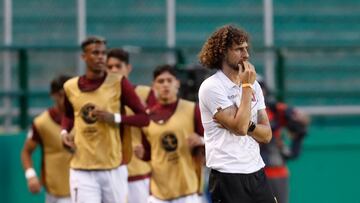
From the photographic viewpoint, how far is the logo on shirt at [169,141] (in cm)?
1315

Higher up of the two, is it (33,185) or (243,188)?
(243,188)

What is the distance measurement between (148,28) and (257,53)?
1.72m

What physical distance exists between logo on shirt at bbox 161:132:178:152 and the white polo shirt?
3489mm

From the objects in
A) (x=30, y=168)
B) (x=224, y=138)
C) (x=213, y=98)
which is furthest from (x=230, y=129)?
(x=30, y=168)

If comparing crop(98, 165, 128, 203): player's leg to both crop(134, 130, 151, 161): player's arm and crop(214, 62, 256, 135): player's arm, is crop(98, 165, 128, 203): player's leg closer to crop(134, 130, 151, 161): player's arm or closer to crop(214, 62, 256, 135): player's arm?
crop(134, 130, 151, 161): player's arm

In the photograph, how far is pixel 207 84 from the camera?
9.62 m

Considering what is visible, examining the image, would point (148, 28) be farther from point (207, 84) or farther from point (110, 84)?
point (207, 84)

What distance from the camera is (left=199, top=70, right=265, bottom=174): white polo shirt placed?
954 cm

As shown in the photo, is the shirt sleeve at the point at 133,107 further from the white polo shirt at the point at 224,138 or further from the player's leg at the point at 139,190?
the white polo shirt at the point at 224,138

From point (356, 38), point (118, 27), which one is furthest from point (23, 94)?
point (356, 38)

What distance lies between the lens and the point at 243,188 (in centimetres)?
955

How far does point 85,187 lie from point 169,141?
1.21 meters

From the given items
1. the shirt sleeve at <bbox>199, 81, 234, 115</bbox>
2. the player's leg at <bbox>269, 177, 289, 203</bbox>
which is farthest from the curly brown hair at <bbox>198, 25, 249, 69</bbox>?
the player's leg at <bbox>269, 177, 289, 203</bbox>

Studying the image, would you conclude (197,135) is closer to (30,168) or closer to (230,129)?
(30,168)
